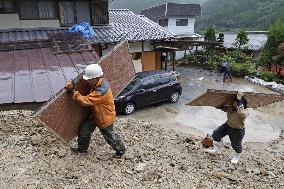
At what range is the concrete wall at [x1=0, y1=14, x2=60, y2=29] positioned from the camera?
1430 centimetres

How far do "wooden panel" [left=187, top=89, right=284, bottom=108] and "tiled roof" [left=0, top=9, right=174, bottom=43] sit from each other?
24.1ft

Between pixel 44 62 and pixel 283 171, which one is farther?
pixel 44 62

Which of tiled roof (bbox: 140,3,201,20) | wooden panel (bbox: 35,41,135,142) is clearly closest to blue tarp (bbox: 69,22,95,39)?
wooden panel (bbox: 35,41,135,142)

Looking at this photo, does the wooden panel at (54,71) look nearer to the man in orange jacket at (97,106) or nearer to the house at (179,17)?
the man in orange jacket at (97,106)

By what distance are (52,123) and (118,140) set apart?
51.9 inches

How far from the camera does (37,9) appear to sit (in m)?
14.8

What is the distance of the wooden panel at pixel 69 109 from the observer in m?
5.24

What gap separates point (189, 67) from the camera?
26.4m

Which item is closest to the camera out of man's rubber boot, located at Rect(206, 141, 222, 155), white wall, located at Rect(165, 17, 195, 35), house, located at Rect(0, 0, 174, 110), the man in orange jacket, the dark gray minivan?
the man in orange jacket

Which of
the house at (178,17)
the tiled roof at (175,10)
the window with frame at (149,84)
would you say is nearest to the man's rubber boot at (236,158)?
the window with frame at (149,84)

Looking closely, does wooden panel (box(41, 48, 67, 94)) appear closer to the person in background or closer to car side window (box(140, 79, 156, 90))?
car side window (box(140, 79, 156, 90))

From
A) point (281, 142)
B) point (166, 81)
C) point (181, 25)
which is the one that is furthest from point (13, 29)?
Answer: point (181, 25)

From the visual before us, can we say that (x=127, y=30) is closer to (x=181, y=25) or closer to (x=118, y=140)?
(x=118, y=140)

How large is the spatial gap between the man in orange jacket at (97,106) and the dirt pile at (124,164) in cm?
39
